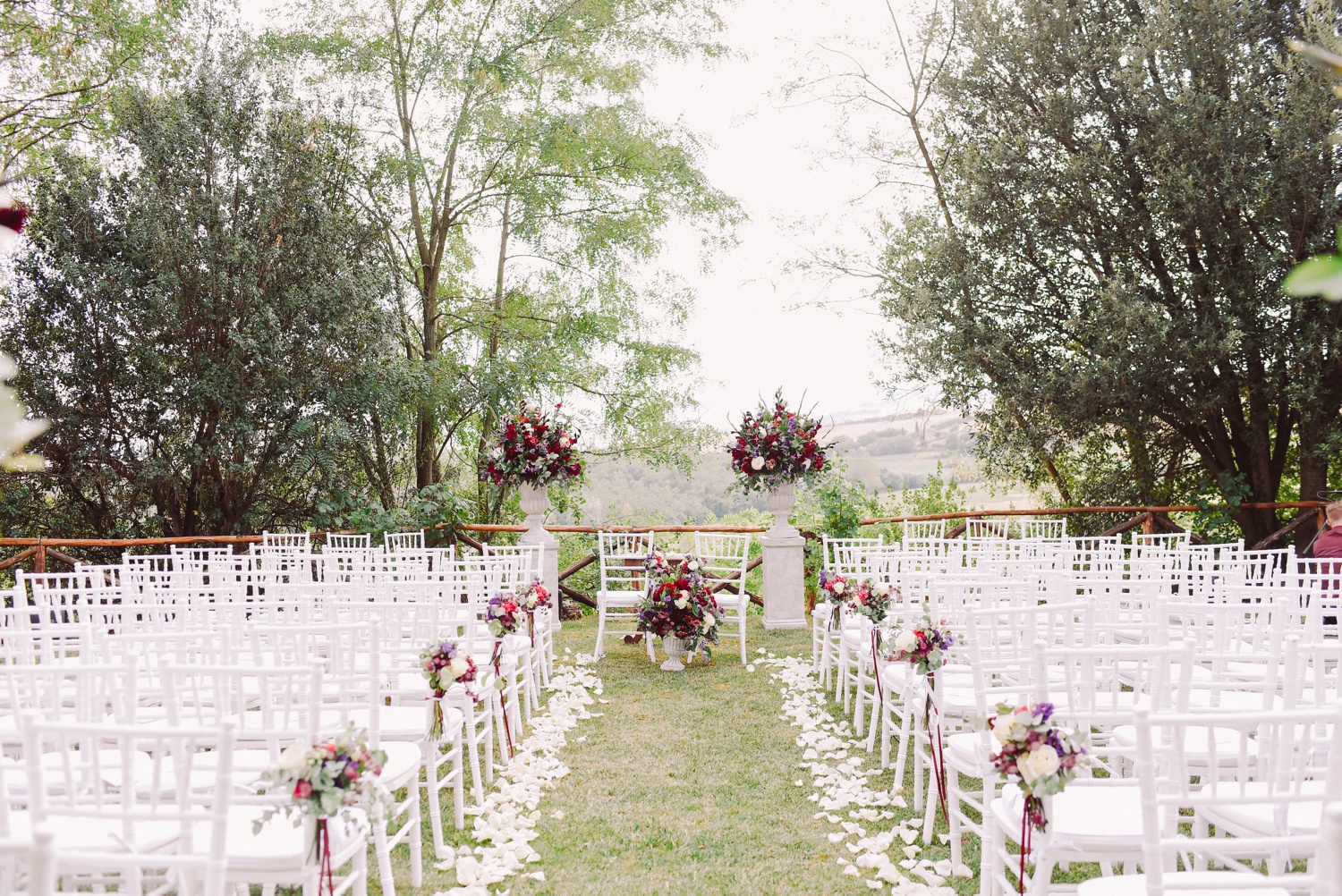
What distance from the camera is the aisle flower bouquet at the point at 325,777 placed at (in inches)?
74.0

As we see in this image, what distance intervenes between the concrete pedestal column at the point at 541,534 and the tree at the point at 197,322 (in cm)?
275

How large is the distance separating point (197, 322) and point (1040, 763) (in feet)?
29.7

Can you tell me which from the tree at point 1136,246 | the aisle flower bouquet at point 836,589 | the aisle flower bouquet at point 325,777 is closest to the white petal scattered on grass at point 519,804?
the aisle flower bouquet at point 325,777

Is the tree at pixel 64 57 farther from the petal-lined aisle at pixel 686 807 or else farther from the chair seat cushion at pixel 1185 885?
the chair seat cushion at pixel 1185 885

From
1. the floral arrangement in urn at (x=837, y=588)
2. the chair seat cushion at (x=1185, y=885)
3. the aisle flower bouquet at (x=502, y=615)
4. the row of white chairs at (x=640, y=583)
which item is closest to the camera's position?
the chair seat cushion at (x=1185, y=885)

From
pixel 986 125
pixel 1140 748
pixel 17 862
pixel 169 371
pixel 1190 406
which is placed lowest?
pixel 17 862

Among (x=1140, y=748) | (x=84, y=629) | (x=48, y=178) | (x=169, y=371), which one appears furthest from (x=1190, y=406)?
(x=48, y=178)

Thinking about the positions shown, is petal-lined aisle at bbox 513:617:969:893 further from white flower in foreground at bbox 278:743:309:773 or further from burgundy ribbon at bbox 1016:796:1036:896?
white flower in foreground at bbox 278:743:309:773

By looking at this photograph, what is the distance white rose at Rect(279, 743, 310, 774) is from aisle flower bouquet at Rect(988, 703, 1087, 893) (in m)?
1.53

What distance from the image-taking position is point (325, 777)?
1.89 m

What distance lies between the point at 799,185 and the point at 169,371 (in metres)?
7.84

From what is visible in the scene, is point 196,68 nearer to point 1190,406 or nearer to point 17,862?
point 17,862

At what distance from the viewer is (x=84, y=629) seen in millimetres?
2473

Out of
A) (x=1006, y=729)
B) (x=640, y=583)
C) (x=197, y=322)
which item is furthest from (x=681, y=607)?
(x=197, y=322)
